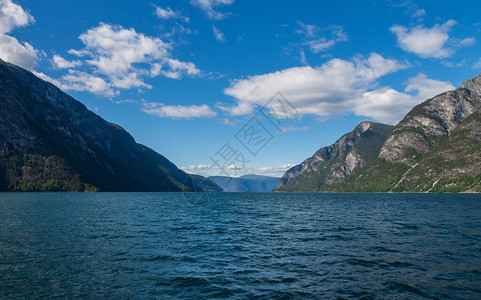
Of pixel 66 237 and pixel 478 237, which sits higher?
pixel 478 237

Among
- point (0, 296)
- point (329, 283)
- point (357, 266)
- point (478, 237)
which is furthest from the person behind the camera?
point (478, 237)

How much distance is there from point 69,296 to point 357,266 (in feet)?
69.4

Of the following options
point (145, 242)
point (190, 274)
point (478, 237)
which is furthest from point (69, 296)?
point (478, 237)

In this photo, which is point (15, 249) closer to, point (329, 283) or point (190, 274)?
point (190, 274)

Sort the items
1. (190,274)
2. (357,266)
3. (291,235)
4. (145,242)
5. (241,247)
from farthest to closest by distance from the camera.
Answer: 1. (291,235)
2. (145,242)
3. (241,247)
4. (357,266)
5. (190,274)

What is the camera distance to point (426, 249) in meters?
28.0

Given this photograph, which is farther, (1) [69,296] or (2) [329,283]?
(2) [329,283]

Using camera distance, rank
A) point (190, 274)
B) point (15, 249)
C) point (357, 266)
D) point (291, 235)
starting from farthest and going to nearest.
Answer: point (291, 235) → point (15, 249) → point (357, 266) → point (190, 274)

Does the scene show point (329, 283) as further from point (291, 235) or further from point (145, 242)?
point (145, 242)

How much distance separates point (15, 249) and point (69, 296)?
660 inches

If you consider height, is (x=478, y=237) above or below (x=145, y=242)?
above

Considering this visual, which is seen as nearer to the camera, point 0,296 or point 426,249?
point 0,296

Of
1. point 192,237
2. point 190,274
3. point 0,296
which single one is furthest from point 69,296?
point 192,237

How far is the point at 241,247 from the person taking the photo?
29828mm
